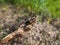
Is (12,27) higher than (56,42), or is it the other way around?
(12,27)

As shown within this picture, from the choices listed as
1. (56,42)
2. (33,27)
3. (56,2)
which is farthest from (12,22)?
(56,2)

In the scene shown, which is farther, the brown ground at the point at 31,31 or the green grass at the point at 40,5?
the green grass at the point at 40,5

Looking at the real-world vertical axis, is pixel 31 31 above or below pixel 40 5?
below

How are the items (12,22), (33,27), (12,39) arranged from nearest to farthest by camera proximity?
(12,39), (33,27), (12,22)

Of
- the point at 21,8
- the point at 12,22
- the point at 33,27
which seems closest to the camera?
the point at 33,27

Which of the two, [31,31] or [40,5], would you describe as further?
[40,5]

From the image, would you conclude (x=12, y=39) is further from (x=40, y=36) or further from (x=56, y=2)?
(x=56, y=2)

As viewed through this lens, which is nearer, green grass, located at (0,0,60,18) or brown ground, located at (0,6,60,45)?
brown ground, located at (0,6,60,45)

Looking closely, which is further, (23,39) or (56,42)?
(56,42)

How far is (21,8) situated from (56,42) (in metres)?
1.59

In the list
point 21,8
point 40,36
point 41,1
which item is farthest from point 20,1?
point 40,36

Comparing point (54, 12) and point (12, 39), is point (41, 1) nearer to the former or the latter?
point (54, 12)

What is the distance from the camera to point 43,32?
17.3 ft

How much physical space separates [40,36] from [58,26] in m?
0.91
